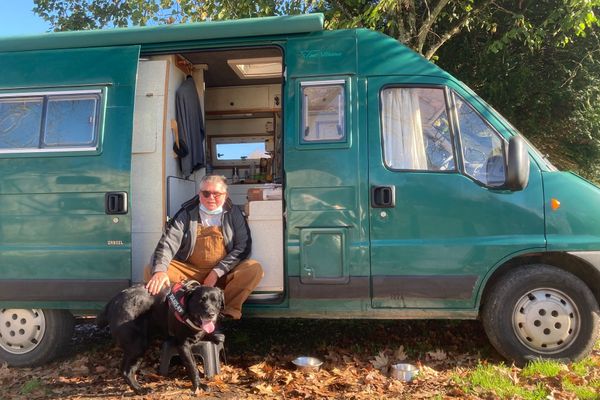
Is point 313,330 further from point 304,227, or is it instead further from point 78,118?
point 78,118

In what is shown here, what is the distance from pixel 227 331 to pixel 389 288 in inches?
85.5

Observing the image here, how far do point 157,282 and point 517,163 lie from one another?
304 centimetres

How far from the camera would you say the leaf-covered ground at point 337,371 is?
3975mm

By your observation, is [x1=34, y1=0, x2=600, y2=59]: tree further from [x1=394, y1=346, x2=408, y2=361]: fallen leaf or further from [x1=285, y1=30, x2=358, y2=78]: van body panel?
[x1=394, y1=346, x2=408, y2=361]: fallen leaf

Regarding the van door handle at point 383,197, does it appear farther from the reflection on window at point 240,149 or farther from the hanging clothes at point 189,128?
the reflection on window at point 240,149

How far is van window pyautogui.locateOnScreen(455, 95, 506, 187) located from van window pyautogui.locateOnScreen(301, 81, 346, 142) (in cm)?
100

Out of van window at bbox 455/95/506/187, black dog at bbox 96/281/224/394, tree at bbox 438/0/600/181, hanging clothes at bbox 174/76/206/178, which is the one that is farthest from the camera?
tree at bbox 438/0/600/181

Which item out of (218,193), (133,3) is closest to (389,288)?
(218,193)

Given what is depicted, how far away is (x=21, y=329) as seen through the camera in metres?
4.71

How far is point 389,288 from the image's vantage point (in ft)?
14.1

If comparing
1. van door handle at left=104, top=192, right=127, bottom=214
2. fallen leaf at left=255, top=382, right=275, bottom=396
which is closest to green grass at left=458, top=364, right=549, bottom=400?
fallen leaf at left=255, top=382, right=275, bottom=396

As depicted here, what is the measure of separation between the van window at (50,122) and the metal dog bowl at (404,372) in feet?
10.7

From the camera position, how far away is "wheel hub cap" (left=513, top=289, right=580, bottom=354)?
4227 mm

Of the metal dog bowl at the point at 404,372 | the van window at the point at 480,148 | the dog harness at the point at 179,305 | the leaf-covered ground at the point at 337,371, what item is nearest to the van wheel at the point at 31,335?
the leaf-covered ground at the point at 337,371
